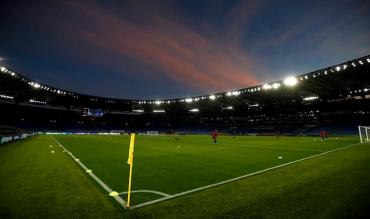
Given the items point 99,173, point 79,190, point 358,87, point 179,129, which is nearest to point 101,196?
point 79,190

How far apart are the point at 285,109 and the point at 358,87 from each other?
3223 cm

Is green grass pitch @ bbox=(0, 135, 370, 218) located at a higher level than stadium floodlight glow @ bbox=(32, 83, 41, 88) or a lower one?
lower

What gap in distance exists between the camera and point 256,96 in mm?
63594

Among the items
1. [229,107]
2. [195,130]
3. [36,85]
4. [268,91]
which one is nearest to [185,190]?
[268,91]

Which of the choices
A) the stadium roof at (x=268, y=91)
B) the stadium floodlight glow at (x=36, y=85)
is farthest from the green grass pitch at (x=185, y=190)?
the stadium floodlight glow at (x=36, y=85)

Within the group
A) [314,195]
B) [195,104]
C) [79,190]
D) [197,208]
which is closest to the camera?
[197,208]

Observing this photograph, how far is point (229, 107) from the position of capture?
8425 cm

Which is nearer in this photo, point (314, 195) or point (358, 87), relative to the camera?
point (314, 195)

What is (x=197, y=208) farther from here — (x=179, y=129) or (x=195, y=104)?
(x=179, y=129)

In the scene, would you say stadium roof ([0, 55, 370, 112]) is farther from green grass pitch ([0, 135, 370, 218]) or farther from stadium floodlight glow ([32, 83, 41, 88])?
green grass pitch ([0, 135, 370, 218])

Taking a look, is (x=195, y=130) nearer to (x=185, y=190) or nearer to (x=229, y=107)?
(x=229, y=107)

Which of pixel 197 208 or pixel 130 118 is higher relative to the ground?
pixel 130 118

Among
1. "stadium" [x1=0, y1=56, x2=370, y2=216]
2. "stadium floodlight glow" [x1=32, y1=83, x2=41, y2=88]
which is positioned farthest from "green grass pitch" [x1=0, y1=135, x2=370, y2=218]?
"stadium floodlight glow" [x1=32, y1=83, x2=41, y2=88]

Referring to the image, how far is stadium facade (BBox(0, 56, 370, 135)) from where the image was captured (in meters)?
48.2
